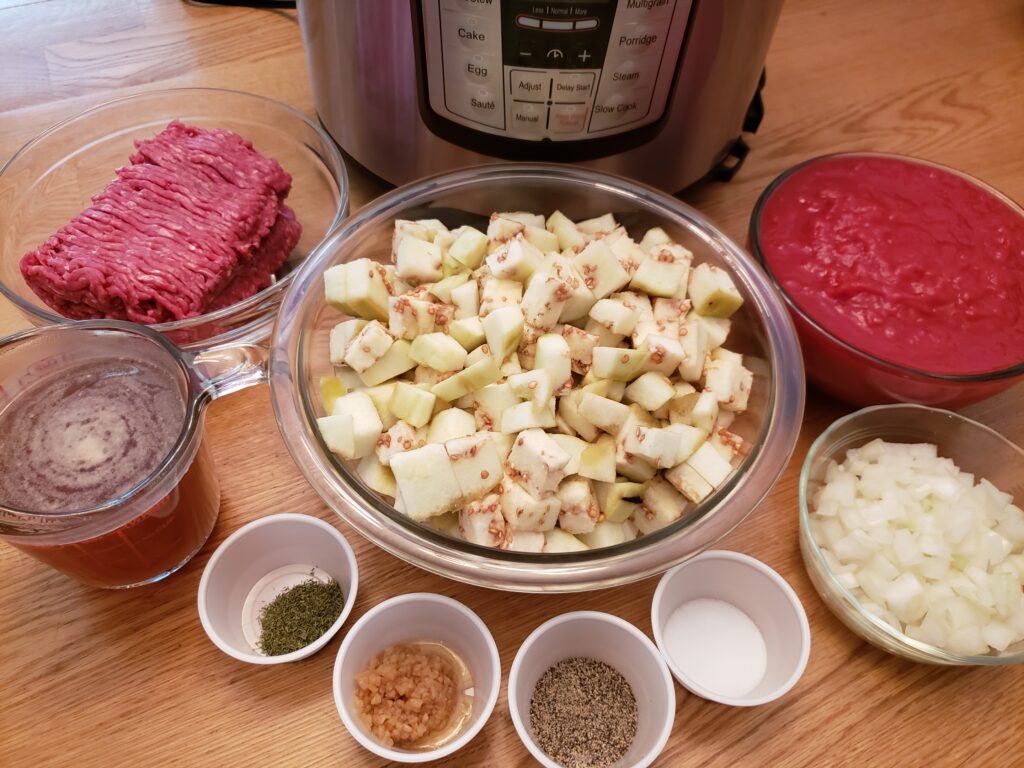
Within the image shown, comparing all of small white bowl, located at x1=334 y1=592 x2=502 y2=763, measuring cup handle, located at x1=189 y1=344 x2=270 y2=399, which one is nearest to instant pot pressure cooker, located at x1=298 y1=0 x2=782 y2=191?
measuring cup handle, located at x1=189 y1=344 x2=270 y2=399

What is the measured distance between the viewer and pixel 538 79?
0.96 metres

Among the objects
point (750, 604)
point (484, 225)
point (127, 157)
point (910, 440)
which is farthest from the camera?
point (127, 157)

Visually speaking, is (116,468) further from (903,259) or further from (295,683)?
(903,259)

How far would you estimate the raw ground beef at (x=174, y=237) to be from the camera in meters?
0.97

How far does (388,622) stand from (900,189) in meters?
1.00

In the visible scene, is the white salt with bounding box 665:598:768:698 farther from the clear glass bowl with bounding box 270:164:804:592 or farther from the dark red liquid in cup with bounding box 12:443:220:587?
the dark red liquid in cup with bounding box 12:443:220:587

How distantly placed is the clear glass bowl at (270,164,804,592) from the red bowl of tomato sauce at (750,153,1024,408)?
0.32 feet

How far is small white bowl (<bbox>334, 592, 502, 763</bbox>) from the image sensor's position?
77 centimetres

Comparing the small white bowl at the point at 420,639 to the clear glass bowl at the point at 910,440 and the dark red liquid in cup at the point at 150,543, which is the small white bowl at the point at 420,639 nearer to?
the dark red liquid in cup at the point at 150,543

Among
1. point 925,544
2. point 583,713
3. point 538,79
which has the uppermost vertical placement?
point 538,79

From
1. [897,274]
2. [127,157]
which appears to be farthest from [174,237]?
[897,274]

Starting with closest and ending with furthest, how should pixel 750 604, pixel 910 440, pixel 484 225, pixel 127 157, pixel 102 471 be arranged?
pixel 102 471, pixel 750 604, pixel 910 440, pixel 484 225, pixel 127 157

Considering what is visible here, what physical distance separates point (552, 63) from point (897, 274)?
1.86 ft

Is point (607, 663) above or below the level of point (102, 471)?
below
